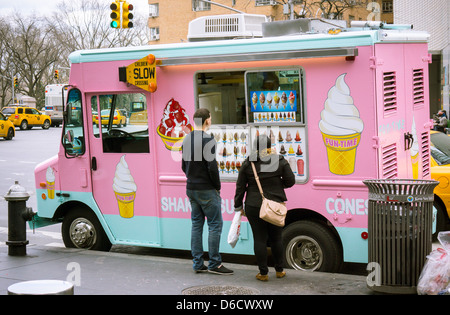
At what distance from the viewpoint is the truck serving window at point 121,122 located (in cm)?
850

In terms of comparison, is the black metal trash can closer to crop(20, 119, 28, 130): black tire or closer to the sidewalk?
the sidewalk

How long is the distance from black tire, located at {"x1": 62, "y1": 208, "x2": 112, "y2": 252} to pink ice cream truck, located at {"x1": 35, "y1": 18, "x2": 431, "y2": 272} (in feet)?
0.06

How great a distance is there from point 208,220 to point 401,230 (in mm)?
2228

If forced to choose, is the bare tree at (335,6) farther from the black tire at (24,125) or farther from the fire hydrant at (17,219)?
the fire hydrant at (17,219)

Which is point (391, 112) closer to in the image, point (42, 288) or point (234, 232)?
point (234, 232)

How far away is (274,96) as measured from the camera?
7586 millimetres

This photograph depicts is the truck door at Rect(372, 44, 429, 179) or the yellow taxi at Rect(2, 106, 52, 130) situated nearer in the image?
the truck door at Rect(372, 44, 429, 179)

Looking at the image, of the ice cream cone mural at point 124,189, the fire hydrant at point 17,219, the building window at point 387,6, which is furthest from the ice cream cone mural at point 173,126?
the building window at point 387,6

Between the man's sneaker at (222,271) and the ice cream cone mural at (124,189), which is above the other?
the ice cream cone mural at (124,189)

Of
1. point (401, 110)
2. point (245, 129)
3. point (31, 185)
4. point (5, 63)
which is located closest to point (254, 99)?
point (245, 129)

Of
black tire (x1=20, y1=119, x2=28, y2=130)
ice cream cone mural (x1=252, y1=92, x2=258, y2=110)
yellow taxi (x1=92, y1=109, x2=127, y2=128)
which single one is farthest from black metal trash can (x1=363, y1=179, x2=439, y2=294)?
black tire (x1=20, y1=119, x2=28, y2=130)

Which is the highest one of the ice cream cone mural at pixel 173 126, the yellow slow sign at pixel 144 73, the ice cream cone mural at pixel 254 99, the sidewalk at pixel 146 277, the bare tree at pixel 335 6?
the bare tree at pixel 335 6

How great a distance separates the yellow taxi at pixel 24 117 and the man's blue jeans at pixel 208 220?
43.6 m

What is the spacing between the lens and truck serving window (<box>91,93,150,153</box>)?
8500mm
